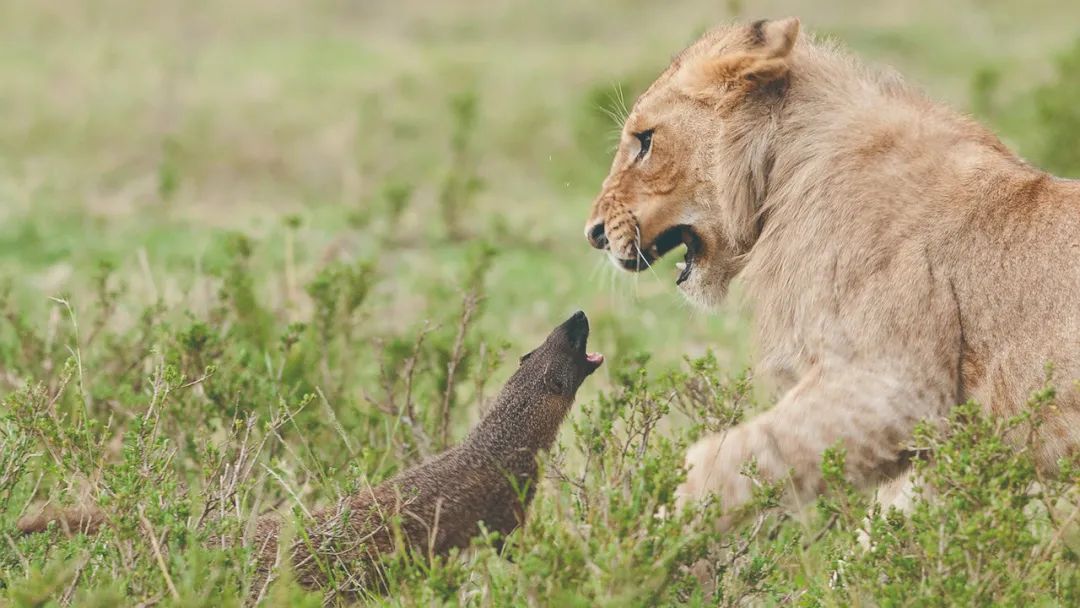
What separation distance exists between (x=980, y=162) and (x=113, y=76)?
44.4 ft

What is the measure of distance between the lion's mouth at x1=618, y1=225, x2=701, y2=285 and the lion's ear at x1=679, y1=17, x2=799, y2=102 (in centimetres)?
45

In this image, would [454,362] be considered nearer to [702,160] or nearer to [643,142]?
[643,142]

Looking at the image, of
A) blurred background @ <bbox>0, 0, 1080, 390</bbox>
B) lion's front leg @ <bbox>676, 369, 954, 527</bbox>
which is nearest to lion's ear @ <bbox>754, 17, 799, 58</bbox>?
blurred background @ <bbox>0, 0, 1080, 390</bbox>

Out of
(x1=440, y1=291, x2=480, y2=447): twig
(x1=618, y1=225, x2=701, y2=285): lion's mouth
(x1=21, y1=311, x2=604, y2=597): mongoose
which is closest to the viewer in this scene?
(x1=21, y1=311, x2=604, y2=597): mongoose

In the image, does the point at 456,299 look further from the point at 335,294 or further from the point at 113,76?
the point at 113,76

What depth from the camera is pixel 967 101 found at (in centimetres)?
1520

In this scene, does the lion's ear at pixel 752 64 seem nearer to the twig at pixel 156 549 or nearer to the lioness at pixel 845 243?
the lioness at pixel 845 243

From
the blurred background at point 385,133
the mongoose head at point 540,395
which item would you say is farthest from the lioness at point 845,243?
the mongoose head at point 540,395

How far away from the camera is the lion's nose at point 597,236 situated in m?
4.74

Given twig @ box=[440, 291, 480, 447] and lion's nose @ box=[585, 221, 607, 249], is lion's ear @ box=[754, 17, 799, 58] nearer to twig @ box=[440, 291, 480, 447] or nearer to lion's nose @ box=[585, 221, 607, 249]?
lion's nose @ box=[585, 221, 607, 249]

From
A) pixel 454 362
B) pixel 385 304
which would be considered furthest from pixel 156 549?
Result: pixel 385 304

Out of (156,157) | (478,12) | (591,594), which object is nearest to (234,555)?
(591,594)

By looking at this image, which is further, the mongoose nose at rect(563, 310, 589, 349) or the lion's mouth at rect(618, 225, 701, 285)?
the mongoose nose at rect(563, 310, 589, 349)

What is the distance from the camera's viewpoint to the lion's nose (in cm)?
474
